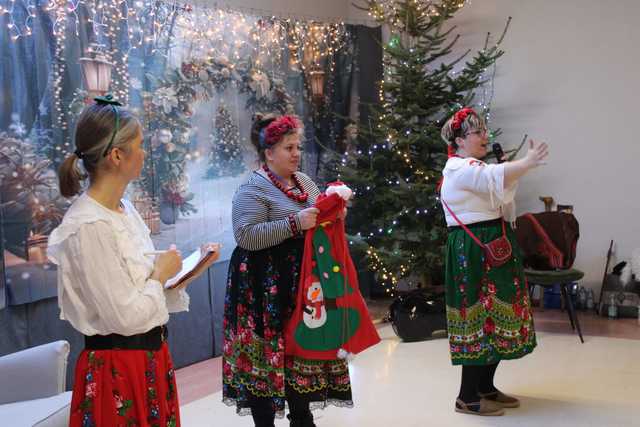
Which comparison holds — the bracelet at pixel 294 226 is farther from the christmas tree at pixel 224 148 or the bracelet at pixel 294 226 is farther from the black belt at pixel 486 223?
the christmas tree at pixel 224 148

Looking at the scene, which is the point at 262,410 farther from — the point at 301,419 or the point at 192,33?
the point at 192,33

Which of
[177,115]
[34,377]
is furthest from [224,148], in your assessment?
[34,377]

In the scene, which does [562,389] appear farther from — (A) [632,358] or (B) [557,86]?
(B) [557,86]

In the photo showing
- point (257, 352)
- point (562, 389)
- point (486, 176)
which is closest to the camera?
point (257, 352)

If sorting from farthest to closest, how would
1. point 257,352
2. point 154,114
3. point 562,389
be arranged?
point 154,114, point 562,389, point 257,352

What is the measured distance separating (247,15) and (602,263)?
3591 mm

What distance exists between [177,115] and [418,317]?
217 centimetres

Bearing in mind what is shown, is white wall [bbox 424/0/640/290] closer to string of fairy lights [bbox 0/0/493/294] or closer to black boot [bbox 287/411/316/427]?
string of fairy lights [bbox 0/0/493/294]

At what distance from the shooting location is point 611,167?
5.67 metres

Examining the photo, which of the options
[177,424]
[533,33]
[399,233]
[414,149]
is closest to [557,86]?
A: [533,33]

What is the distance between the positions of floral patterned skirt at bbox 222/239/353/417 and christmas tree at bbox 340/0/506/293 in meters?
2.45

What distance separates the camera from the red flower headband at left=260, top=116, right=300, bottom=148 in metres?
2.72

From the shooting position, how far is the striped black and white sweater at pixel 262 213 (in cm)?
262

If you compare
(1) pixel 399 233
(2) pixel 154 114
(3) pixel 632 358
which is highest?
(2) pixel 154 114
